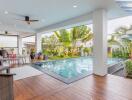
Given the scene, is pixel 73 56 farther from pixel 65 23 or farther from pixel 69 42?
pixel 65 23

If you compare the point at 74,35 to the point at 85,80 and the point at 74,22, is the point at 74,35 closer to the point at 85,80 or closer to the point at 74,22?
the point at 74,22

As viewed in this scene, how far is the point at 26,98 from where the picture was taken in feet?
10.7

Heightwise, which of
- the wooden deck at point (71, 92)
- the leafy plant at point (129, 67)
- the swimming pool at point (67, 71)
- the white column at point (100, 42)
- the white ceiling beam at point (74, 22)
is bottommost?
the wooden deck at point (71, 92)

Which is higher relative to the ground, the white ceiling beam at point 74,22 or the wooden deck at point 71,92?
the white ceiling beam at point 74,22

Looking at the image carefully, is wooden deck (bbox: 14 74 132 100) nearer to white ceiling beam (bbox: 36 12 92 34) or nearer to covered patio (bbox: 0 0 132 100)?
covered patio (bbox: 0 0 132 100)

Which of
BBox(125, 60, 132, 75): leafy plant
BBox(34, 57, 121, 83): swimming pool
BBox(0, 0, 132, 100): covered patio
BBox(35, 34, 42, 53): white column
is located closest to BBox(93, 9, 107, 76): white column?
BBox(0, 0, 132, 100): covered patio

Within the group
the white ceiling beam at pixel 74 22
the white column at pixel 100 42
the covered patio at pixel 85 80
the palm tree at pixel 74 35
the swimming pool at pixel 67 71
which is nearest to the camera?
the covered patio at pixel 85 80

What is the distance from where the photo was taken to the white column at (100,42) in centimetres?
566

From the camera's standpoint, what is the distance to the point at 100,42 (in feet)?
18.7

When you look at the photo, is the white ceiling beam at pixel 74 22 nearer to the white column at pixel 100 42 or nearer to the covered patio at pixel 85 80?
the covered patio at pixel 85 80

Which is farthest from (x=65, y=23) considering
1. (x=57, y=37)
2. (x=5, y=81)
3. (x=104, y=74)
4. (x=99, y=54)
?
(x=5, y=81)

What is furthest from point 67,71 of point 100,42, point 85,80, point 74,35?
point 74,35

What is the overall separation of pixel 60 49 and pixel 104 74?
8064 mm

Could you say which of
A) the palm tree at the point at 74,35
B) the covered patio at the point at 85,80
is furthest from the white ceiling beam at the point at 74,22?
the palm tree at the point at 74,35
